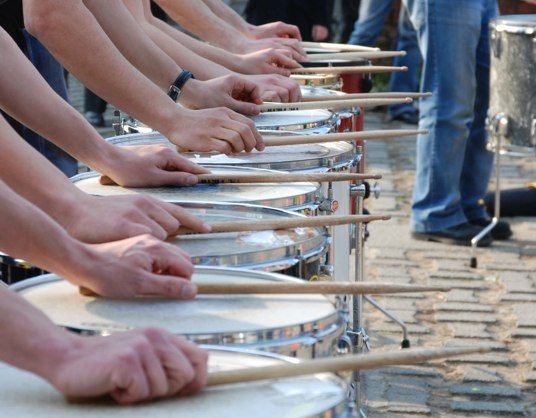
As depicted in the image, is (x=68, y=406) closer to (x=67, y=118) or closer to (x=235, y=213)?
(x=235, y=213)

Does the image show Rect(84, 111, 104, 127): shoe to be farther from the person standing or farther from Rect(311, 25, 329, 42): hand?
the person standing

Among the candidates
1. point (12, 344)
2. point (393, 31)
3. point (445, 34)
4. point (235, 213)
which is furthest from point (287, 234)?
point (393, 31)

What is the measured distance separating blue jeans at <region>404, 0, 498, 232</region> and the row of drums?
331cm

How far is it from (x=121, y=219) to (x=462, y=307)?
3162mm

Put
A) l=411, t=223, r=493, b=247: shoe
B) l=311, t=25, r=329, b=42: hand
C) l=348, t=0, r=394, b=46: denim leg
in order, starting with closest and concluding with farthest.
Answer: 1. l=411, t=223, r=493, b=247: shoe
2. l=311, t=25, r=329, b=42: hand
3. l=348, t=0, r=394, b=46: denim leg

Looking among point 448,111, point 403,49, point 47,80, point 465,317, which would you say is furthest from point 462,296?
point 403,49

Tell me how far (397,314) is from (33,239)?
320 cm

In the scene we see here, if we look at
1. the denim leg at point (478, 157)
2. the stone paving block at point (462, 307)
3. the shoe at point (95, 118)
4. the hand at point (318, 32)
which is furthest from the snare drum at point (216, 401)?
the shoe at point (95, 118)

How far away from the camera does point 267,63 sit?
4.02m

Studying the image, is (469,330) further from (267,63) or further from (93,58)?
(93,58)

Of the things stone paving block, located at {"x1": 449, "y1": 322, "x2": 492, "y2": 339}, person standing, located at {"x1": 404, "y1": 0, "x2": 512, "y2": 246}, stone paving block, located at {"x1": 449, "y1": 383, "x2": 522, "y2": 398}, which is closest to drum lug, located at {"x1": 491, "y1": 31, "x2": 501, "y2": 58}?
person standing, located at {"x1": 404, "y1": 0, "x2": 512, "y2": 246}

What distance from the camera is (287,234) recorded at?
2.28 metres

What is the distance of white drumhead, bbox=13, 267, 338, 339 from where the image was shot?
1.75 m

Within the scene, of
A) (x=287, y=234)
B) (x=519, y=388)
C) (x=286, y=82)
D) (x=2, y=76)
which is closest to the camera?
(x=287, y=234)
